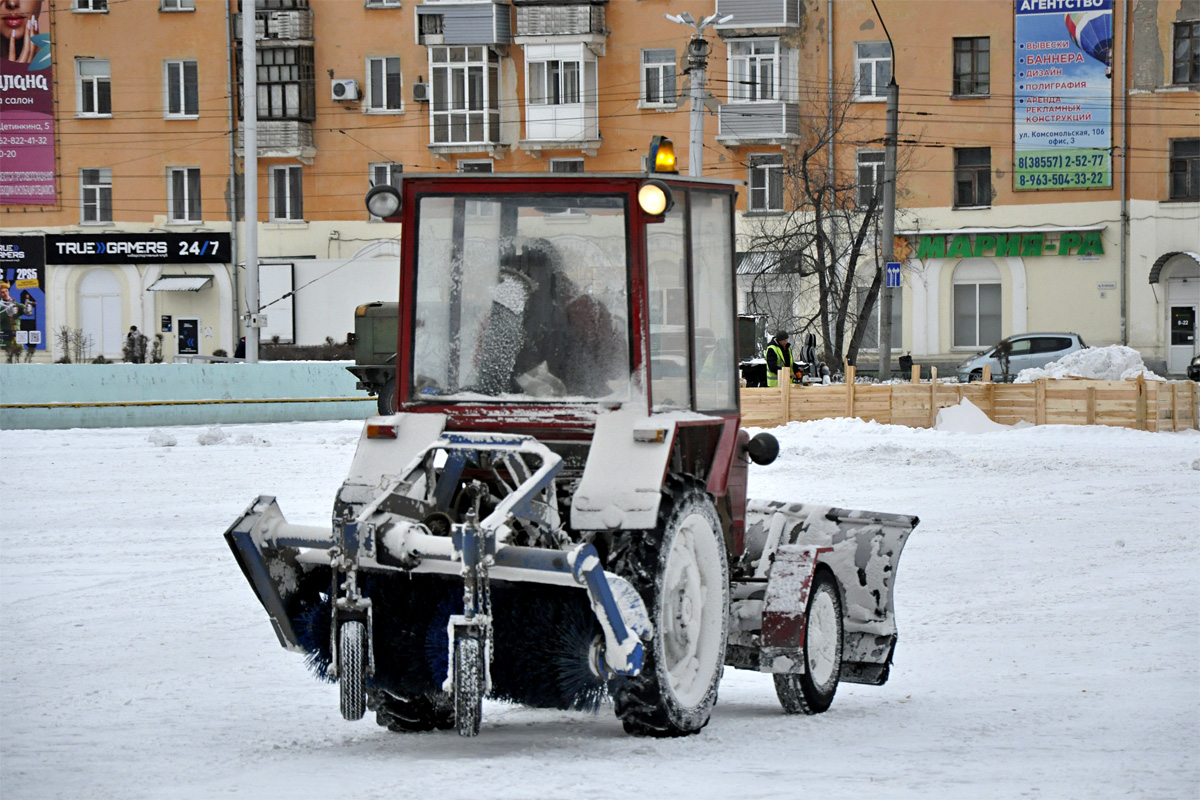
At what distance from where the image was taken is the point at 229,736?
599 centimetres

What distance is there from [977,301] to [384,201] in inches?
1527

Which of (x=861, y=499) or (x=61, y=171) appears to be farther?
(x=61, y=171)

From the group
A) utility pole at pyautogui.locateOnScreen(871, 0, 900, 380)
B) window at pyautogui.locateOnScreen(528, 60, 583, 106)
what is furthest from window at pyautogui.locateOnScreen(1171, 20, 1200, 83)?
window at pyautogui.locateOnScreen(528, 60, 583, 106)

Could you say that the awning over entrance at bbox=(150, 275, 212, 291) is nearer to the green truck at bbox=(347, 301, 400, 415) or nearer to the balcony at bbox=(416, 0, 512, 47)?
the balcony at bbox=(416, 0, 512, 47)

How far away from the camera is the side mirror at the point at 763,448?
264 inches

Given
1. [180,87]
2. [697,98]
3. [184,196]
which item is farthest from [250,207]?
[180,87]

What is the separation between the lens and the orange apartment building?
42.1 m

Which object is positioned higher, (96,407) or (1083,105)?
(1083,105)

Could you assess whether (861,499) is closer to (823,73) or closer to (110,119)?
(823,73)

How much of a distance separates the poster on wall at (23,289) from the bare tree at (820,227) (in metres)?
19.9

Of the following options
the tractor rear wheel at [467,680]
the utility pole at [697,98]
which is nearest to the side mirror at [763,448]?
the tractor rear wheel at [467,680]

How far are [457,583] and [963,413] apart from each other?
1911 cm


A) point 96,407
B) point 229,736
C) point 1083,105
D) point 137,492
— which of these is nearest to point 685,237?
point 229,736

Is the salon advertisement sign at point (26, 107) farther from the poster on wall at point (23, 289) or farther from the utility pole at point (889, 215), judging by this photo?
the utility pole at point (889, 215)
